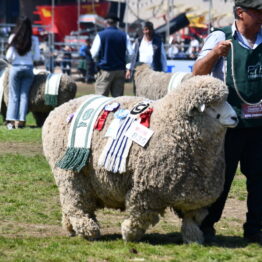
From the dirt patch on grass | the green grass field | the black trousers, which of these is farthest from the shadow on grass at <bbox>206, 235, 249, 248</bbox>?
the dirt patch on grass

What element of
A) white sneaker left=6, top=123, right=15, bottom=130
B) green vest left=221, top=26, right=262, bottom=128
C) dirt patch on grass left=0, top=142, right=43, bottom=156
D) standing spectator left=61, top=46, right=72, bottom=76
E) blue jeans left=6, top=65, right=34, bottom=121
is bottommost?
standing spectator left=61, top=46, right=72, bottom=76

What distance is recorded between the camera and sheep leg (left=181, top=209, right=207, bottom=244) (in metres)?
6.64

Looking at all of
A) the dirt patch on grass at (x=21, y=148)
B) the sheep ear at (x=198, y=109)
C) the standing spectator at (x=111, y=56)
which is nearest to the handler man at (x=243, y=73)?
the sheep ear at (x=198, y=109)

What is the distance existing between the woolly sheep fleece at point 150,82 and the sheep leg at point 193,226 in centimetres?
809

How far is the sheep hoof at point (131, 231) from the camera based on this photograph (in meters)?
6.64

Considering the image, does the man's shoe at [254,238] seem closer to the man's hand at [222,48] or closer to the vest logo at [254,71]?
the vest logo at [254,71]

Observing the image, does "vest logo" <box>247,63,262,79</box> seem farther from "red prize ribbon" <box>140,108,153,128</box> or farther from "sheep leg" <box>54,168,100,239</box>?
"sheep leg" <box>54,168,100,239</box>

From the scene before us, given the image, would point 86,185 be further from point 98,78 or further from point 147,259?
point 98,78

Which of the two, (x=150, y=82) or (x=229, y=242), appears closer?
(x=229, y=242)

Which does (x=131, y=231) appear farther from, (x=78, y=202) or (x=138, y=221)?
(x=78, y=202)

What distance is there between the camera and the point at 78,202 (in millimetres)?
6871

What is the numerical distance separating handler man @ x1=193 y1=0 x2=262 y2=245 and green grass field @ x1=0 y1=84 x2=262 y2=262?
0.48 metres

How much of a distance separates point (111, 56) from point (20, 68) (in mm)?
1623

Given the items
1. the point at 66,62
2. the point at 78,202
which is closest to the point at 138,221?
the point at 78,202
